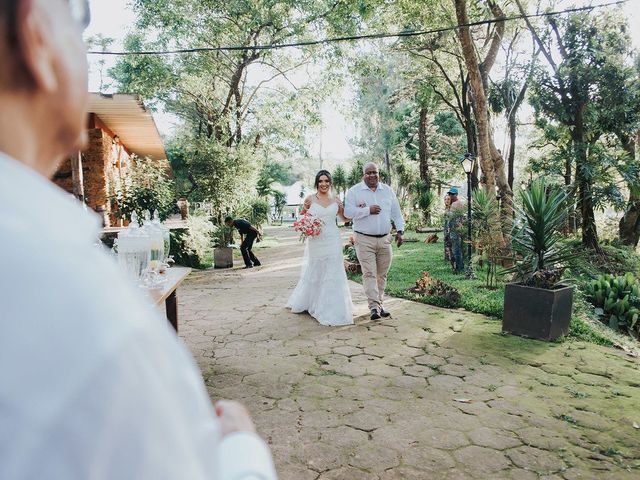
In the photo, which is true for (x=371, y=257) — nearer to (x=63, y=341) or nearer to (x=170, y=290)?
(x=170, y=290)

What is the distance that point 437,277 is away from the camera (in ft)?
32.7

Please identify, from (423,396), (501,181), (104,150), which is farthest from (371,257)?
(104,150)

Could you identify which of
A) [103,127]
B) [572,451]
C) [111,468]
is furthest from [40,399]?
[103,127]

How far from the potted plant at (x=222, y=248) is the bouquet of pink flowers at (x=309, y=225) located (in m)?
6.21

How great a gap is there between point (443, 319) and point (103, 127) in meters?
10.0

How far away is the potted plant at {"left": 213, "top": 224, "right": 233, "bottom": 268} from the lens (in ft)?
40.8

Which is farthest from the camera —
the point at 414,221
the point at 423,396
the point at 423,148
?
the point at 423,148

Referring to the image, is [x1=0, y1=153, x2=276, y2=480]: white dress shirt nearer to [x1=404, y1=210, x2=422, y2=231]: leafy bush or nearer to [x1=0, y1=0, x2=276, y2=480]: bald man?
[x1=0, y1=0, x2=276, y2=480]: bald man

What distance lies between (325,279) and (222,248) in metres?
6.50

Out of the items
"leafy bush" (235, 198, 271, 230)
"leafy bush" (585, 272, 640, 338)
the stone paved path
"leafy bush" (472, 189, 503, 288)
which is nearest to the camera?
the stone paved path

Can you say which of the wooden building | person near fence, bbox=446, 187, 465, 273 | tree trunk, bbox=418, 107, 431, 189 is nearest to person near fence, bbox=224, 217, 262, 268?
the wooden building

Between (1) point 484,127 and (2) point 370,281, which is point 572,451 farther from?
(1) point 484,127

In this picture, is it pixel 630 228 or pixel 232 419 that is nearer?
pixel 232 419

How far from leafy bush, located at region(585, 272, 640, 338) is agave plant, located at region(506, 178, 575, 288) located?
5.66 ft
